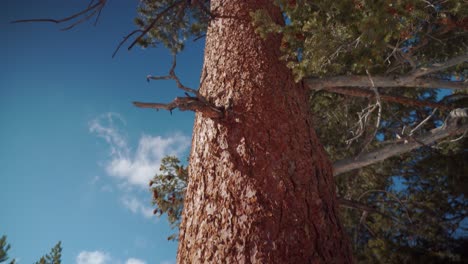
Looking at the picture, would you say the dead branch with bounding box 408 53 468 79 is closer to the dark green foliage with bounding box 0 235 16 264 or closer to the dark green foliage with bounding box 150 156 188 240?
the dark green foliage with bounding box 150 156 188 240

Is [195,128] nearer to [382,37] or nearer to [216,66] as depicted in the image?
[216,66]

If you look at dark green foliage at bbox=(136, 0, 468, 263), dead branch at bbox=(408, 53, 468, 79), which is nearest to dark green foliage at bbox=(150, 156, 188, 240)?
dark green foliage at bbox=(136, 0, 468, 263)

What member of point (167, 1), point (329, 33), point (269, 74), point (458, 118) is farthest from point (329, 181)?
point (167, 1)

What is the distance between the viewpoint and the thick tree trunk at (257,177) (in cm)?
191

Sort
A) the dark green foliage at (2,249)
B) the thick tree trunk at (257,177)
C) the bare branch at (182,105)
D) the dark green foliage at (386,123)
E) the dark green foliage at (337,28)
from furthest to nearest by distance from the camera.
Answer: the dark green foliage at (2,249)
the dark green foliage at (386,123)
the dark green foliage at (337,28)
the bare branch at (182,105)
the thick tree trunk at (257,177)

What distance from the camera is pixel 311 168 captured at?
Answer: 230cm

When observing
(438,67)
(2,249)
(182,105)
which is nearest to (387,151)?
(438,67)

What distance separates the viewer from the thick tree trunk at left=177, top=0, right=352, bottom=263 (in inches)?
75.2

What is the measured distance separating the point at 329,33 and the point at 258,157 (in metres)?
1.32

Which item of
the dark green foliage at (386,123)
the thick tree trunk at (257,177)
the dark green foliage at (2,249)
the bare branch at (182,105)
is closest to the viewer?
the thick tree trunk at (257,177)

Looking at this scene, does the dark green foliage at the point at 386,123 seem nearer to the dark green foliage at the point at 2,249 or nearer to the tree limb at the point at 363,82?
the tree limb at the point at 363,82

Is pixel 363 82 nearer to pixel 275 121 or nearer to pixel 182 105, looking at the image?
pixel 275 121

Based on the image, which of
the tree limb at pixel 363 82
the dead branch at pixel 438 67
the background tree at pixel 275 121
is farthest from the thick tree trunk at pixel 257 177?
the dead branch at pixel 438 67

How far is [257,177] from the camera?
2.11 meters
